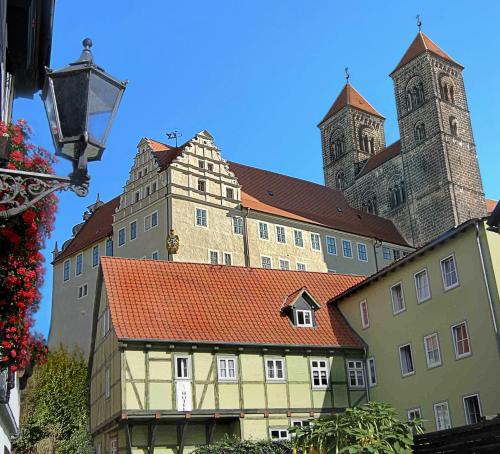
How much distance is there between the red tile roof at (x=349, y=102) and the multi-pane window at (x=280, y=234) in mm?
35133

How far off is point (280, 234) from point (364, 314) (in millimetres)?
19762

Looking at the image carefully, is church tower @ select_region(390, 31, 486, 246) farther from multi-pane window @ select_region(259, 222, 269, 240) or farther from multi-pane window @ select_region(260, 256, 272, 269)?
multi-pane window @ select_region(260, 256, 272, 269)

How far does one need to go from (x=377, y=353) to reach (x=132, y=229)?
2166 cm

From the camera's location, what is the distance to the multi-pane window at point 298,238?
51853 millimetres

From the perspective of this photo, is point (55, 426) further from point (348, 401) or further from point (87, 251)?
point (348, 401)

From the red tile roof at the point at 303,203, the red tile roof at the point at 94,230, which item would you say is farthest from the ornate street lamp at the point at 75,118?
the red tile roof at the point at 94,230

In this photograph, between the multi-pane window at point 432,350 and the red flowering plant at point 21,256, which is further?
the multi-pane window at point 432,350

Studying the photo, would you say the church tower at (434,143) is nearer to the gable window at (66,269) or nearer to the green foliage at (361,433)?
the gable window at (66,269)

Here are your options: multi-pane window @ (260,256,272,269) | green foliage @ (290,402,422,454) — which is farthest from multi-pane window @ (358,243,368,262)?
green foliage @ (290,402,422,454)

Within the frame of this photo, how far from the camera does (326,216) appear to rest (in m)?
58.1

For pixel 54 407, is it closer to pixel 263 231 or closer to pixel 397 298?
pixel 263 231

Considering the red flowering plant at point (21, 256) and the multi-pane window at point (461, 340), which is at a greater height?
the multi-pane window at point (461, 340)

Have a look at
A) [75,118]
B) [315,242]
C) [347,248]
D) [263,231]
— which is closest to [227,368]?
[263,231]

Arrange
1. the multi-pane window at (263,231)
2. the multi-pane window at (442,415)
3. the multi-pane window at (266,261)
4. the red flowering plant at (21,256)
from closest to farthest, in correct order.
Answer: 1. the red flowering plant at (21,256)
2. the multi-pane window at (442,415)
3. the multi-pane window at (266,261)
4. the multi-pane window at (263,231)
